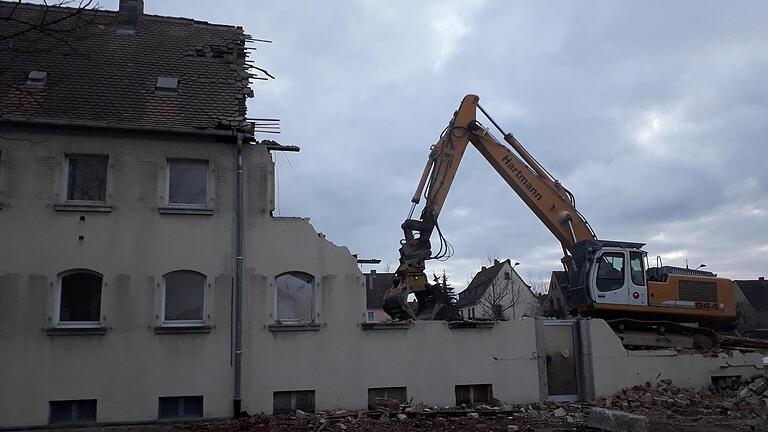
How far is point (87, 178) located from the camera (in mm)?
14391

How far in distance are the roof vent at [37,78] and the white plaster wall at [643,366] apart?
46.1ft

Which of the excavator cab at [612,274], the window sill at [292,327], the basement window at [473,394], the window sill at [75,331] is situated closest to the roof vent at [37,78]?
the window sill at [75,331]

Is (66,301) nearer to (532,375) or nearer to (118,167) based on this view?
(118,167)

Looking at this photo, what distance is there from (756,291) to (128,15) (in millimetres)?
55145

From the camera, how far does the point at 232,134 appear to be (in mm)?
14695

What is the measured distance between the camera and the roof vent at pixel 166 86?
1573 cm

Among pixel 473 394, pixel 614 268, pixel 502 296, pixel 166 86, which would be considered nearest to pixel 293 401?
pixel 473 394

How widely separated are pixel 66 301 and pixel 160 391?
2705mm

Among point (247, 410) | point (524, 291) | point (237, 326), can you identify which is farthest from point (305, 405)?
point (524, 291)

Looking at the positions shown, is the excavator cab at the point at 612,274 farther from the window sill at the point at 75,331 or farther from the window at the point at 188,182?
the window sill at the point at 75,331

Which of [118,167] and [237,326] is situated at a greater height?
[118,167]

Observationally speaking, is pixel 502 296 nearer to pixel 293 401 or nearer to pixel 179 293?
pixel 293 401

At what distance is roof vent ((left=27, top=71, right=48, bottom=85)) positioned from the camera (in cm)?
1512

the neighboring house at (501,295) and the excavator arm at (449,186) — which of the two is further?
the neighboring house at (501,295)
